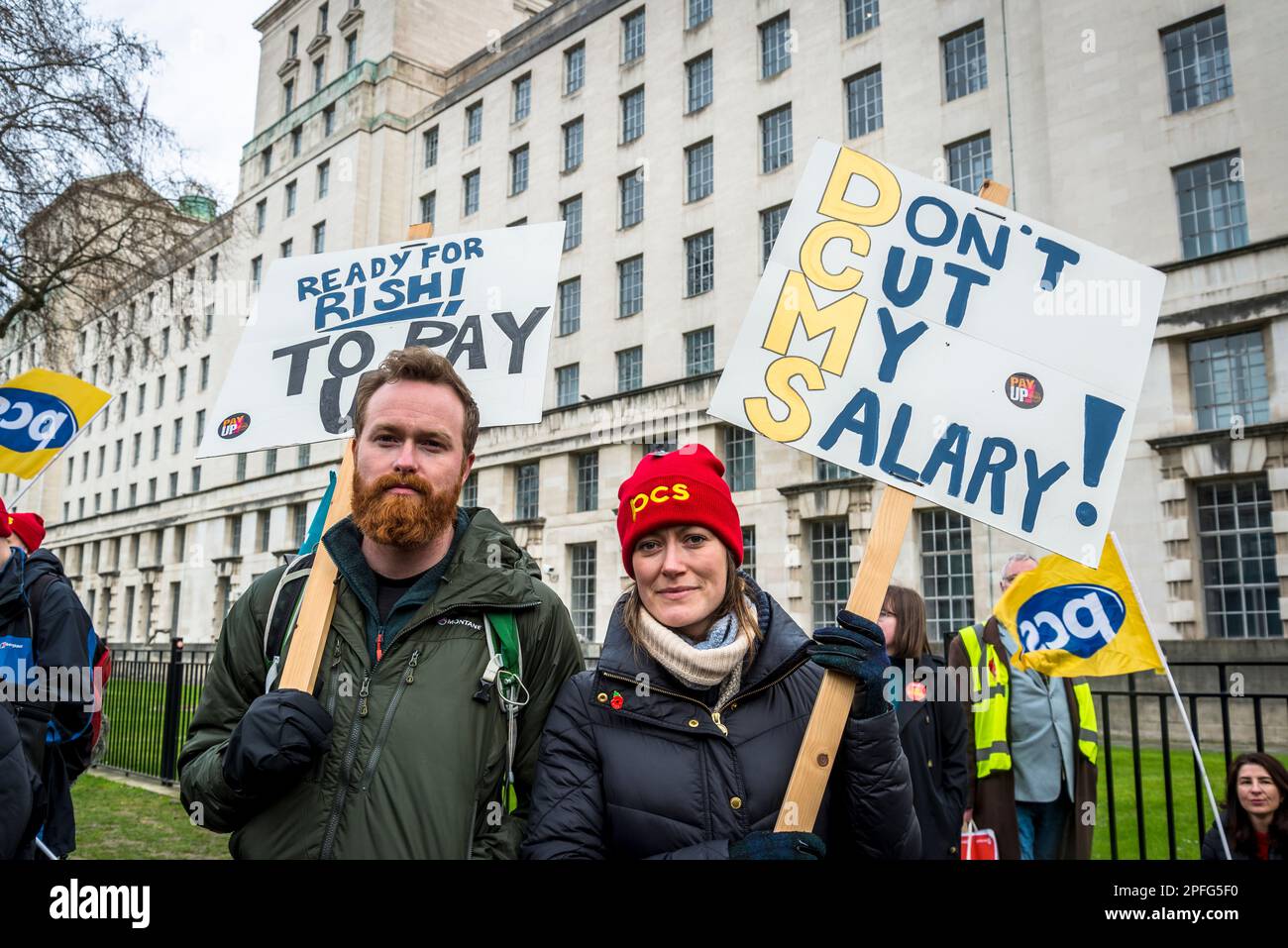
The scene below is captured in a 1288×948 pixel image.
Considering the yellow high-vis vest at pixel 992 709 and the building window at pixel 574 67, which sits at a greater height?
the building window at pixel 574 67

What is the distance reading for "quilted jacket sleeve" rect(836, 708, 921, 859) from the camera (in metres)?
2.42

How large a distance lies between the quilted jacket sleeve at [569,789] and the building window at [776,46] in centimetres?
2952

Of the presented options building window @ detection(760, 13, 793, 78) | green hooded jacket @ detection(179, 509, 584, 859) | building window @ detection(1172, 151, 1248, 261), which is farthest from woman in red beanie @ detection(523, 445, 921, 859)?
building window @ detection(760, 13, 793, 78)

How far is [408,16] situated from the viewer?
44.0 meters

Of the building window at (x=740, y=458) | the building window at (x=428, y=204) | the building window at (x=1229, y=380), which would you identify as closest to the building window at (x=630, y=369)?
the building window at (x=740, y=458)

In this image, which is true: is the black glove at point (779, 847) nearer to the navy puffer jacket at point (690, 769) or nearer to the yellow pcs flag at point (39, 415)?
the navy puffer jacket at point (690, 769)

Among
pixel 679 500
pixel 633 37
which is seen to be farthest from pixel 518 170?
pixel 679 500

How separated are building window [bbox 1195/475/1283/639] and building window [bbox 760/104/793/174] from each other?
50.1 ft

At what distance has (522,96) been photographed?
37781 mm

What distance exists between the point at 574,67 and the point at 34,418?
108 ft

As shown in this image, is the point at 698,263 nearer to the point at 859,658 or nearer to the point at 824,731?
the point at 859,658

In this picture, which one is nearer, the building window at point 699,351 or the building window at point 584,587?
the building window at point 699,351

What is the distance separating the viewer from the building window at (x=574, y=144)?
34.8 m

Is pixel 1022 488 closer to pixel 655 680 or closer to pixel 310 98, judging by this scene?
pixel 655 680
